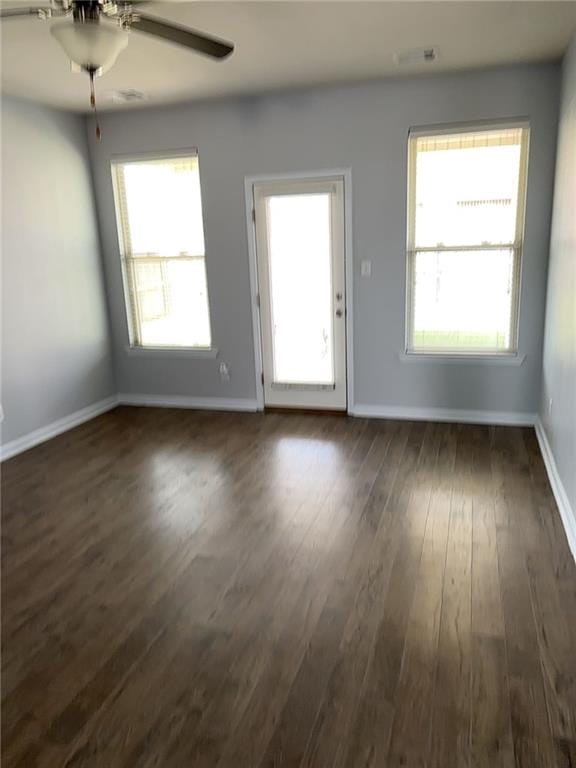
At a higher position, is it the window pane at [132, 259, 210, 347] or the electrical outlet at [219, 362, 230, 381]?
the window pane at [132, 259, 210, 347]

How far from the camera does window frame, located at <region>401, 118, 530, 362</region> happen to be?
4.12 meters

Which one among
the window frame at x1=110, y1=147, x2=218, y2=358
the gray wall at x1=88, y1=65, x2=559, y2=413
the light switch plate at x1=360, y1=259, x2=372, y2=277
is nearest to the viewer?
the gray wall at x1=88, y1=65, x2=559, y2=413

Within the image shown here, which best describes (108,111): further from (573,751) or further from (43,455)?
(573,751)

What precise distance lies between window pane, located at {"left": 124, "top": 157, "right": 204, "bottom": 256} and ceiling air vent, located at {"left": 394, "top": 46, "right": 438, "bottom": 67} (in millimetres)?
1935

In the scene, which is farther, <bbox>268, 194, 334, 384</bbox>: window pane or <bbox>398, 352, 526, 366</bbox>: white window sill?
<bbox>268, 194, 334, 384</bbox>: window pane

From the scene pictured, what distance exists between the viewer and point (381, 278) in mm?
4613

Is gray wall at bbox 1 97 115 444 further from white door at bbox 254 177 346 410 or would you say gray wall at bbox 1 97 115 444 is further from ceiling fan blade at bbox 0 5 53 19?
ceiling fan blade at bbox 0 5 53 19

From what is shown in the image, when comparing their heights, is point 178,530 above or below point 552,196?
below

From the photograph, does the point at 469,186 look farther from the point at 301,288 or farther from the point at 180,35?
the point at 180,35

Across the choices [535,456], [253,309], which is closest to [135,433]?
[253,309]

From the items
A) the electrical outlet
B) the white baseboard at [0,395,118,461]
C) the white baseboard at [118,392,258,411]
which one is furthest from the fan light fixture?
the white baseboard at [118,392,258,411]

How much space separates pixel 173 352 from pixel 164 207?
1321 millimetres

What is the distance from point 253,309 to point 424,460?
2041 mm

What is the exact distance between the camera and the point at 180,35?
7.56 feet
